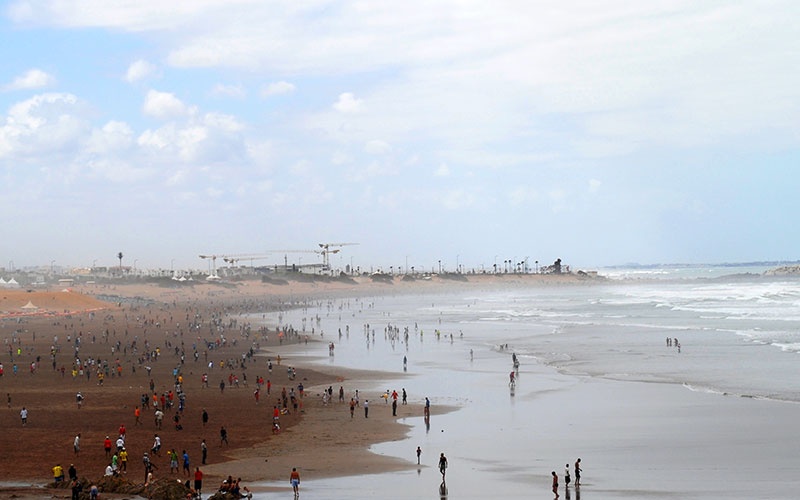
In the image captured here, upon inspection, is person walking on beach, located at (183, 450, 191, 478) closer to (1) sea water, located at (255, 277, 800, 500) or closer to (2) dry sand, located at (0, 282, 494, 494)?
(2) dry sand, located at (0, 282, 494, 494)

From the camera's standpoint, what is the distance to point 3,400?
3641 centimetres

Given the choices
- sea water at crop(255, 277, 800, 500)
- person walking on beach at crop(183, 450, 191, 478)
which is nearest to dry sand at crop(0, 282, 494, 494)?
person walking on beach at crop(183, 450, 191, 478)

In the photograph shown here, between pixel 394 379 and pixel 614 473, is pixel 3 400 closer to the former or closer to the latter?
pixel 394 379

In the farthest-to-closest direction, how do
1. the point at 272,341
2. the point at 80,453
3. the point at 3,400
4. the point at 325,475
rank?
1. the point at 272,341
2. the point at 3,400
3. the point at 80,453
4. the point at 325,475

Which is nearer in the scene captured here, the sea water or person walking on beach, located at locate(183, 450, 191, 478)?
the sea water

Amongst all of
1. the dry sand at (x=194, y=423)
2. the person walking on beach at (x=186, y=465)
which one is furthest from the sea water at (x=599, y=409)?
the person walking on beach at (x=186, y=465)

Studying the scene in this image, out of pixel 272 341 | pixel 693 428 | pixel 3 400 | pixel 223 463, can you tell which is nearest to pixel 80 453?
pixel 223 463

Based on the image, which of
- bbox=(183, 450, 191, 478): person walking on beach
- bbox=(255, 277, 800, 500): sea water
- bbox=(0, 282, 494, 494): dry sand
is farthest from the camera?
bbox=(0, 282, 494, 494): dry sand

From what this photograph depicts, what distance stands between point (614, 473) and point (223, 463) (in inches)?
439

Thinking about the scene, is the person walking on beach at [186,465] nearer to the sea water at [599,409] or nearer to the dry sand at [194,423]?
the dry sand at [194,423]

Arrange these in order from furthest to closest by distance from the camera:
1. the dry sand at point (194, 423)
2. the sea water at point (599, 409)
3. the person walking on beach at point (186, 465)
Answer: the dry sand at point (194, 423) < the person walking on beach at point (186, 465) < the sea water at point (599, 409)

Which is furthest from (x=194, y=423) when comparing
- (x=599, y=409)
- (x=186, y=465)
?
(x=599, y=409)

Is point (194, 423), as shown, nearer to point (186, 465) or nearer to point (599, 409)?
point (186, 465)

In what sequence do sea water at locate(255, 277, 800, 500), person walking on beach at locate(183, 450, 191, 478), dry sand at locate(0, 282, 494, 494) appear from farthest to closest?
1. dry sand at locate(0, 282, 494, 494)
2. person walking on beach at locate(183, 450, 191, 478)
3. sea water at locate(255, 277, 800, 500)
